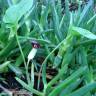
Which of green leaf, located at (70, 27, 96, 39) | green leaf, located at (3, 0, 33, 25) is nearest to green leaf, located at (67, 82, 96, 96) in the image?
A: green leaf, located at (70, 27, 96, 39)

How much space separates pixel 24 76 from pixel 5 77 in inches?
2.7

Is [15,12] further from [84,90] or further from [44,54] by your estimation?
[84,90]

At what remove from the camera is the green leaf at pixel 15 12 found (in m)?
1.19

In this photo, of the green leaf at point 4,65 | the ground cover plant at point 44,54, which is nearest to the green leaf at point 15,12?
the ground cover plant at point 44,54

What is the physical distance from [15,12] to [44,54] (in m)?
0.20

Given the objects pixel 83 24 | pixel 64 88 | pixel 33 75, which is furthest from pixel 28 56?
pixel 83 24

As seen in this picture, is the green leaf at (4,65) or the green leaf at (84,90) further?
the green leaf at (4,65)

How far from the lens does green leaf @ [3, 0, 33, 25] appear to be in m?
1.19

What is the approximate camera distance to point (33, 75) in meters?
1.15

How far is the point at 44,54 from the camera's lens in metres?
1.27

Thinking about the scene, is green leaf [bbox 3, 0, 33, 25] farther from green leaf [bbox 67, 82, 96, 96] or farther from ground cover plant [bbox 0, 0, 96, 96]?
green leaf [bbox 67, 82, 96, 96]

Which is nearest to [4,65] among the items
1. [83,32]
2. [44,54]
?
[44,54]

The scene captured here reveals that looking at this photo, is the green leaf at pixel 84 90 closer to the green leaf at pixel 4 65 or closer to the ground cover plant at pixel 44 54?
the ground cover plant at pixel 44 54

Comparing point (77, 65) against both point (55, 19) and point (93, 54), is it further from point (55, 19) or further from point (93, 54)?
point (55, 19)
